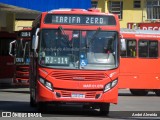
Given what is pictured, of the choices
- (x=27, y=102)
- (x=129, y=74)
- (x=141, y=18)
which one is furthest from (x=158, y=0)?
(x=27, y=102)

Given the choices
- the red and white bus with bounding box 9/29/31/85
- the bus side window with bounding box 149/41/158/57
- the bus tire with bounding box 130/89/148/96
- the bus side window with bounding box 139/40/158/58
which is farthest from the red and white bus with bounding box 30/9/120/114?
the bus tire with bounding box 130/89/148/96

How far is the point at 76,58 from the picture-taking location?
53.8 ft

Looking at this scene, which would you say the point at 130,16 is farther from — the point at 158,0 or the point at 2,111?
the point at 2,111

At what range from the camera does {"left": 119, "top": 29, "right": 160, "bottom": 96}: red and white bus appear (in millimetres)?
27172

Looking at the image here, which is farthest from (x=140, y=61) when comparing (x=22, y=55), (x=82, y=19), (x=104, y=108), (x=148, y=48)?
(x=82, y=19)

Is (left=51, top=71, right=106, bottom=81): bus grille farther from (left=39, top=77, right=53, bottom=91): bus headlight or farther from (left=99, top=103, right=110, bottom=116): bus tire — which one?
(left=99, top=103, right=110, bottom=116): bus tire

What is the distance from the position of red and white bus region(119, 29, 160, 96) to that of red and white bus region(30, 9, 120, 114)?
10.4 metres

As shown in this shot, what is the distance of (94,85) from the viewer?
52.9 ft

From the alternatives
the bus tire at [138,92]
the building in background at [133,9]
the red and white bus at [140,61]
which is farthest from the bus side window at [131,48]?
the building in background at [133,9]

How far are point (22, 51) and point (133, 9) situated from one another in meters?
21.8

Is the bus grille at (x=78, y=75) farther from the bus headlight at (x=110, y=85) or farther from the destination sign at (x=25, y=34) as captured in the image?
the destination sign at (x=25, y=34)

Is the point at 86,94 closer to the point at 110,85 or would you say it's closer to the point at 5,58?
the point at 110,85

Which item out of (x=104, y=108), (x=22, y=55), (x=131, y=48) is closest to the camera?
(x=104, y=108)

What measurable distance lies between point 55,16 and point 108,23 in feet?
5.12
